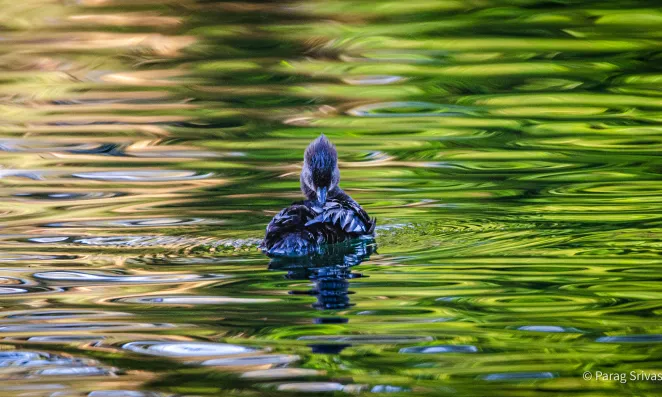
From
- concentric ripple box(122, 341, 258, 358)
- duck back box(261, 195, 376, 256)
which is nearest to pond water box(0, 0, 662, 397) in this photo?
concentric ripple box(122, 341, 258, 358)

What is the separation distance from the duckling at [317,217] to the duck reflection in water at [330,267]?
0.06m

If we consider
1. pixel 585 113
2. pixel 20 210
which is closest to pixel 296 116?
pixel 585 113

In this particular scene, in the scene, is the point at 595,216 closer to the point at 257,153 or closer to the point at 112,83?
the point at 257,153

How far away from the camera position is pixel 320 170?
9.25 metres

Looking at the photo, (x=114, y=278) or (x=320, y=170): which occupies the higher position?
(x=320, y=170)

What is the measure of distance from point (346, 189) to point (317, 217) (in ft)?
7.01

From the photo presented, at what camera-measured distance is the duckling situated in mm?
8531

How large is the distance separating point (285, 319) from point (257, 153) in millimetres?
5127

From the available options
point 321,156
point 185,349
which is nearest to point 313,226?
point 321,156

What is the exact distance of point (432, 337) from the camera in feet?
22.5

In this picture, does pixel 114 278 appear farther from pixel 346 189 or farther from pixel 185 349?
pixel 346 189

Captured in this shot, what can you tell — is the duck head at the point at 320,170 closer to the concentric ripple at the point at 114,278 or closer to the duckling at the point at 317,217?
the duckling at the point at 317,217

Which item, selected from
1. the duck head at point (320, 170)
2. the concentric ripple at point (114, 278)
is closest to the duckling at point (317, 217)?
the duck head at point (320, 170)

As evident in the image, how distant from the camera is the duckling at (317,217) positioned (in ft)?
28.0
